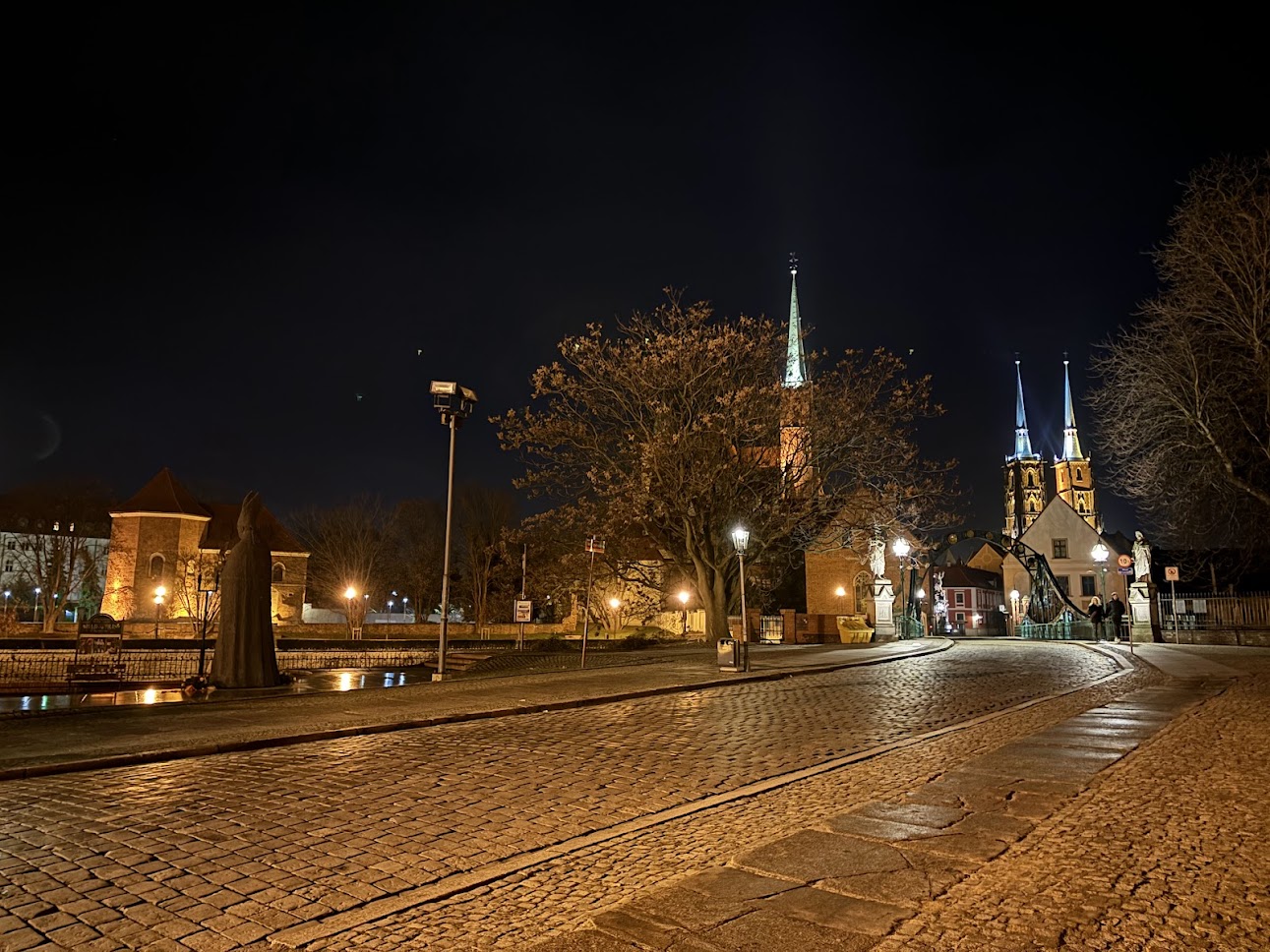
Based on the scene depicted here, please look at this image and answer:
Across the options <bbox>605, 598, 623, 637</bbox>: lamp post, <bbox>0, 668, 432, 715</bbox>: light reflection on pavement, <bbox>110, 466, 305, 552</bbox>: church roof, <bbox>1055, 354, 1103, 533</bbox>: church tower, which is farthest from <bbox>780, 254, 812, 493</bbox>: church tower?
<bbox>1055, 354, 1103, 533</bbox>: church tower

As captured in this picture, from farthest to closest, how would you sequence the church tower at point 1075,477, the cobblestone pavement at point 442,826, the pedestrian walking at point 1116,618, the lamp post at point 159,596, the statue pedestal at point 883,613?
the church tower at point 1075,477 < the lamp post at point 159,596 < the statue pedestal at point 883,613 < the pedestrian walking at point 1116,618 < the cobblestone pavement at point 442,826

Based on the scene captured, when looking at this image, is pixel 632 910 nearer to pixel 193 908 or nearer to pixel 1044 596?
pixel 193 908

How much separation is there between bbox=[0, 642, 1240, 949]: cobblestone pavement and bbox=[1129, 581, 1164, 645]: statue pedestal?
79.2 feet

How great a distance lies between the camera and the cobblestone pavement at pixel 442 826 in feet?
14.2

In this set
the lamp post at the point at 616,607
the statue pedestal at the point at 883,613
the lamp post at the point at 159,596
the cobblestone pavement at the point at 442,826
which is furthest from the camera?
the lamp post at the point at 616,607

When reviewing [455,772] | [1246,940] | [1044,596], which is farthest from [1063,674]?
[1044,596]

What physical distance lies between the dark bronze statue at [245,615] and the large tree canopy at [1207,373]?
2230 cm

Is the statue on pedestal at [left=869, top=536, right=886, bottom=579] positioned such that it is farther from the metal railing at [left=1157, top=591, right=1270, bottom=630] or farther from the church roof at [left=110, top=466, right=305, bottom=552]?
the church roof at [left=110, top=466, right=305, bottom=552]

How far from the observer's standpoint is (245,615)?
53.3 feet

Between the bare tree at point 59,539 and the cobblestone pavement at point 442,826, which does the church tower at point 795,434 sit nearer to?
the cobblestone pavement at point 442,826

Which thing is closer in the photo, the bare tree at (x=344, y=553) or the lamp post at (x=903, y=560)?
the lamp post at (x=903, y=560)

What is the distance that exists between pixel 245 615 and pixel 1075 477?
129419 millimetres

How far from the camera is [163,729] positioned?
10539mm

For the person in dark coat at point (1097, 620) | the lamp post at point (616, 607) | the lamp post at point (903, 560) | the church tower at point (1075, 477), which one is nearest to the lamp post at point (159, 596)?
the lamp post at point (616, 607)
